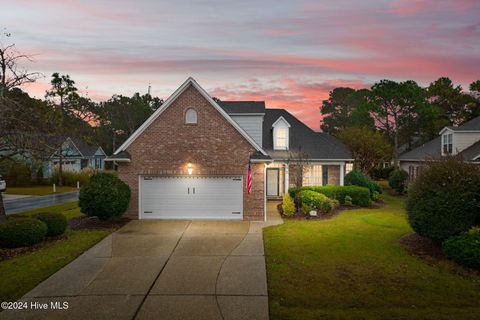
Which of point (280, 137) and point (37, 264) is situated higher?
point (280, 137)

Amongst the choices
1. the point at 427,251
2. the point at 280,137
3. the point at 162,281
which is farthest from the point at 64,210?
the point at 427,251

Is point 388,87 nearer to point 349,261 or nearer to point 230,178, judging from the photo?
point 230,178

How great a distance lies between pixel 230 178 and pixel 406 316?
12.3 meters

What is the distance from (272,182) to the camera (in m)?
26.9

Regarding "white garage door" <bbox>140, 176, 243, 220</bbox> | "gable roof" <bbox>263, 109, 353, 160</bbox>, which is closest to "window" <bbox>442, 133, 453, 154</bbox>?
"gable roof" <bbox>263, 109, 353, 160</bbox>

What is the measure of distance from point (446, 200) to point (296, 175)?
14.2 m

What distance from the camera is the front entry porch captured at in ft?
87.3

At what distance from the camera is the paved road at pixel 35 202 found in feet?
79.1

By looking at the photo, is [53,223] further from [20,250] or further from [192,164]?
[192,164]

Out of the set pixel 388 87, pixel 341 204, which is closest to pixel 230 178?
pixel 341 204

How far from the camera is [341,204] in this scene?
24.0 metres

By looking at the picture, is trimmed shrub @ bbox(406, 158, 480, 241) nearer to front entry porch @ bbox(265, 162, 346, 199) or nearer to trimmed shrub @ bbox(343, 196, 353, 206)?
trimmed shrub @ bbox(343, 196, 353, 206)

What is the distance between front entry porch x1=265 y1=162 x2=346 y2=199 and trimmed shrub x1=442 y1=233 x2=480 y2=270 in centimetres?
1445

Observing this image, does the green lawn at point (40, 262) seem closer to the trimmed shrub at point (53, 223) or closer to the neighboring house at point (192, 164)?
the trimmed shrub at point (53, 223)
